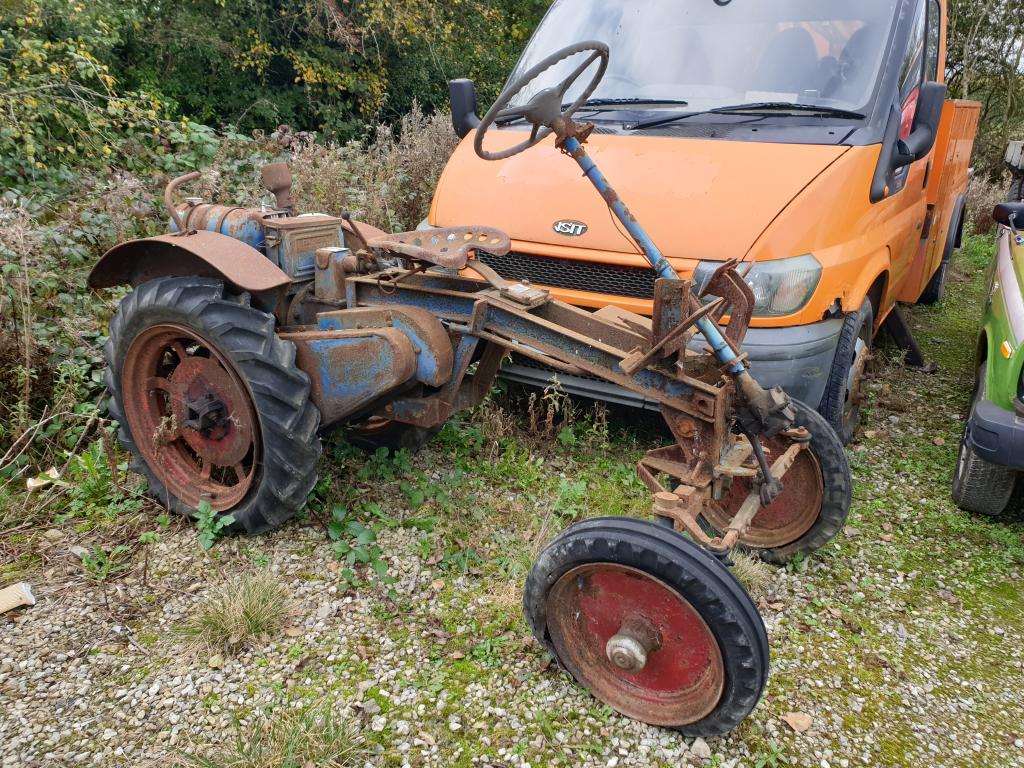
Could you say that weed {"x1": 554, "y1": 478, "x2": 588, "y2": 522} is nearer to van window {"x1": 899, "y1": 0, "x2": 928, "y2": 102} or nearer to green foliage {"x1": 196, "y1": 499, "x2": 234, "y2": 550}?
green foliage {"x1": 196, "y1": 499, "x2": 234, "y2": 550}

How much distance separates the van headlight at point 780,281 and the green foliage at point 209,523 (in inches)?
90.8

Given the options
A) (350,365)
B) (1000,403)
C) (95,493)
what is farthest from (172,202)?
(1000,403)

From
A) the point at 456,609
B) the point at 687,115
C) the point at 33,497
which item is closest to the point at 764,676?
the point at 456,609

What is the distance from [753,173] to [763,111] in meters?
0.55

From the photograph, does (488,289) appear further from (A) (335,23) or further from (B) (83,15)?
(A) (335,23)

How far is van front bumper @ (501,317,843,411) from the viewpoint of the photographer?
340 cm

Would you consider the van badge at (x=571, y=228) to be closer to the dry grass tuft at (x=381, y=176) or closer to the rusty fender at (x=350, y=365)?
the rusty fender at (x=350, y=365)

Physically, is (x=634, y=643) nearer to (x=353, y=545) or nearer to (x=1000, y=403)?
(x=353, y=545)

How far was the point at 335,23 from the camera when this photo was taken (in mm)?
10383

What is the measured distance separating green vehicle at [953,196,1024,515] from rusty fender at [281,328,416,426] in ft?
8.18

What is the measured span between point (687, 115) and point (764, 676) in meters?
2.82

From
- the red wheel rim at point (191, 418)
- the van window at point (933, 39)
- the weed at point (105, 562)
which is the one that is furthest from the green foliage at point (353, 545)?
the van window at point (933, 39)

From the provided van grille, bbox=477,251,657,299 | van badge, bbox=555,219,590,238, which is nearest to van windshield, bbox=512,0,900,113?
van badge, bbox=555,219,590,238

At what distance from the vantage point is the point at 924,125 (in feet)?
12.5
